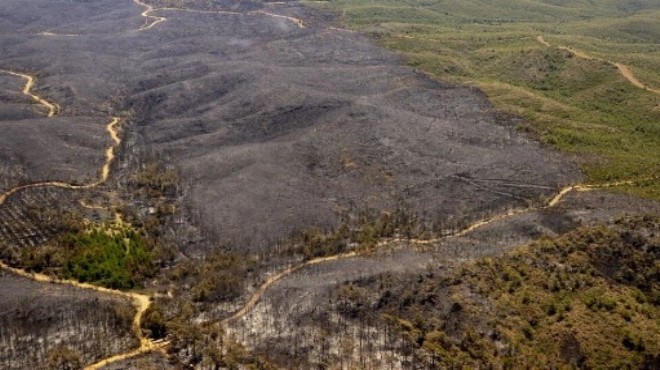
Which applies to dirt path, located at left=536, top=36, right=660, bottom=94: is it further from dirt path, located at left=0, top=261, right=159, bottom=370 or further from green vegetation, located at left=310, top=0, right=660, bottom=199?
dirt path, located at left=0, top=261, right=159, bottom=370

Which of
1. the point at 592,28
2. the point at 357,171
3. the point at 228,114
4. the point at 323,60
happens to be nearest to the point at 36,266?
the point at 357,171

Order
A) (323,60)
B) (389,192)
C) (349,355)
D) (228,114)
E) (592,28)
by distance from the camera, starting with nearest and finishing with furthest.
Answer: (349,355)
(389,192)
(228,114)
(323,60)
(592,28)

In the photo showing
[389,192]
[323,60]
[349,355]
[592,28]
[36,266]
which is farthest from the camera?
[592,28]

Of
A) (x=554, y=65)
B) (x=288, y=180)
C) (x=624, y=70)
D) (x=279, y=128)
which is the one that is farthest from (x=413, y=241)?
(x=554, y=65)

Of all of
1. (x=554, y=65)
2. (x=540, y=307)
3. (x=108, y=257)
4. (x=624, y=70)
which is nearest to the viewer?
(x=540, y=307)

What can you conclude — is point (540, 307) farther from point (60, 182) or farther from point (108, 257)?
point (60, 182)

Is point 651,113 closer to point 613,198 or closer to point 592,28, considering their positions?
point 613,198
